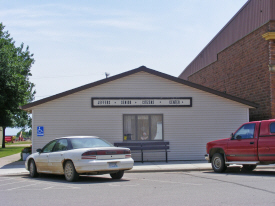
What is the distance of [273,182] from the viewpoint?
35.3ft

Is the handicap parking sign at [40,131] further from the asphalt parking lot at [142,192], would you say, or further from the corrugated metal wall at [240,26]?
the corrugated metal wall at [240,26]

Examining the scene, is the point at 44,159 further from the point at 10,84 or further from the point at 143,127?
the point at 10,84

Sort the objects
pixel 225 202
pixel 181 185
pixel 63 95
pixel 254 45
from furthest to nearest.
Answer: pixel 254 45
pixel 63 95
pixel 181 185
pixel 225 202

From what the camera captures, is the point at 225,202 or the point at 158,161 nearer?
the point at 225,202

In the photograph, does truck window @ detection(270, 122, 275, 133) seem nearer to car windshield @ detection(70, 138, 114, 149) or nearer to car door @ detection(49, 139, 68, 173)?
car windshield @ detection(70, 138, 114, 149)

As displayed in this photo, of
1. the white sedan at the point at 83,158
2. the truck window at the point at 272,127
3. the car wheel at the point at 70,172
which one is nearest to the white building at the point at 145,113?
the white sedan at the point at 83,158

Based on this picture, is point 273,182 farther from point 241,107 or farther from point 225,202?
point 241,107

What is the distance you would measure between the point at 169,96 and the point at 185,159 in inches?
132

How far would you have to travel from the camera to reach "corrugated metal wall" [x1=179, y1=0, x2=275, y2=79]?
67.4 ft

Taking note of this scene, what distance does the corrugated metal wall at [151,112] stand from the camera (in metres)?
19.0

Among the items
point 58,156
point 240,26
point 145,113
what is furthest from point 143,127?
point 240,26

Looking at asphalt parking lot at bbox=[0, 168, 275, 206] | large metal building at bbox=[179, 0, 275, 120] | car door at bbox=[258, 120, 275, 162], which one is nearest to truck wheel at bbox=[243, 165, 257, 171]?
car door at bbox=[258, 120, 275, 162]

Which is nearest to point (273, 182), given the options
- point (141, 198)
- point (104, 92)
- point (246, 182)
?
point (246, 182)

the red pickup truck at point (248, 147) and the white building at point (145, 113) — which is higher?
the white building at point (145, 113)
